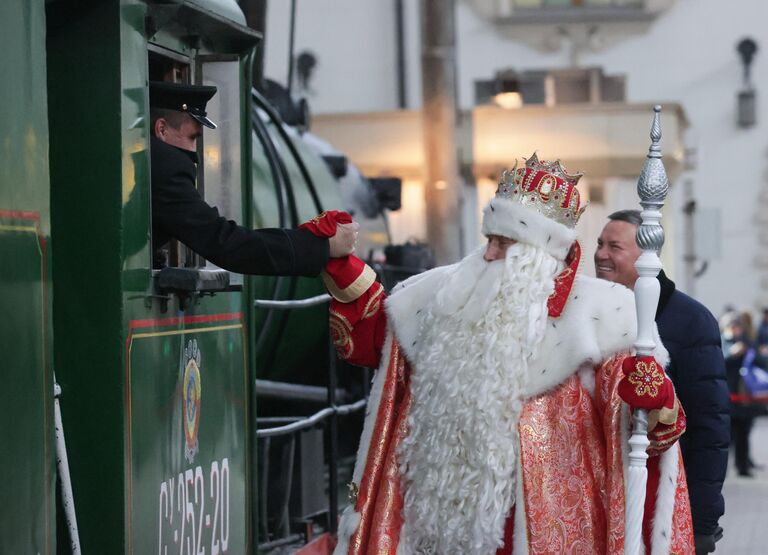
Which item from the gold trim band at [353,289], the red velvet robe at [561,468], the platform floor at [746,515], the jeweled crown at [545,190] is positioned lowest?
the platform floor at [746,515]

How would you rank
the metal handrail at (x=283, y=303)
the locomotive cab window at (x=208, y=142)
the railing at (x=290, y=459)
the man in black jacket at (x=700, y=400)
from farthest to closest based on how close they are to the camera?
the railing at (x=290, y=459), the metal handrail at (x=283, y=303), the man in black jacket at (x=700, y=400), the locomotive cab window at (x=208, y=142)

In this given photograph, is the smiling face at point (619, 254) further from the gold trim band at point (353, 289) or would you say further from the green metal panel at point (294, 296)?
the green metal panel at point (294, 296)

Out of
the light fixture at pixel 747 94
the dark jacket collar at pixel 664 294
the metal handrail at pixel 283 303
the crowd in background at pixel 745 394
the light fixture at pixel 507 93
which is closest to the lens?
the dark jacket collar at pixel 664 294

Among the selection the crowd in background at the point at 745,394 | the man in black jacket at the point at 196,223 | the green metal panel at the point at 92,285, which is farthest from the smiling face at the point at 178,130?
the crowd in background at the point at 745,394

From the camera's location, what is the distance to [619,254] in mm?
5422

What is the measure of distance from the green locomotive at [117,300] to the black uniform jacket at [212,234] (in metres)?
0.10

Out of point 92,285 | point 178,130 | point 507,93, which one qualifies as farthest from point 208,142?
point 507,93

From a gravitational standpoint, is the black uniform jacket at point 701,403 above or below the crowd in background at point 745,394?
above

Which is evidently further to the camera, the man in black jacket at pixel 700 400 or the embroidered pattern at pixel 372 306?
the man in black jacket at pixel 700 400

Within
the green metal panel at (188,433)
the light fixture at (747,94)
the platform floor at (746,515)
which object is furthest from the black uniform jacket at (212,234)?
the light fixture at (747,94)

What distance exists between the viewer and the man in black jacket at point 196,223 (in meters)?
4.59

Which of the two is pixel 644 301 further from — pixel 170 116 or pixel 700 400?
pixel 170 116

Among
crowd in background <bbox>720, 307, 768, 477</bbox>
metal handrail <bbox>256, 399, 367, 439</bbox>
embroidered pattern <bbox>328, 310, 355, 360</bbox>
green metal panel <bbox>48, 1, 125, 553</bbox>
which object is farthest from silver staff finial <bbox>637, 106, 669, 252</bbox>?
crowd in background <bbox>720, 307, 768, 477</bbox>

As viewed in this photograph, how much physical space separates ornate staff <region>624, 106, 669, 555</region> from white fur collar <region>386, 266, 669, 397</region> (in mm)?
121
